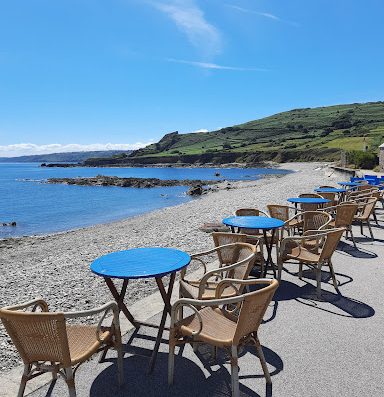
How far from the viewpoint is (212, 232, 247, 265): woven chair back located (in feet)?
16.3

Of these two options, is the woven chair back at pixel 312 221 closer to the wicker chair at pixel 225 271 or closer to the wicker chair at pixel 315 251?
the wicker chair at pixel 315 251

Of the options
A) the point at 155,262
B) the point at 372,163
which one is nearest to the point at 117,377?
the point at 155,262

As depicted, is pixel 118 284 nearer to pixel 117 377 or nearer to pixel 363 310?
pixel 117 377

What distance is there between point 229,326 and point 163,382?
0.78 metres

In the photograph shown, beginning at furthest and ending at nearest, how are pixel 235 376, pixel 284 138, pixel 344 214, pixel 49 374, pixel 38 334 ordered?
pixel 284 138, pixel 344 214, pixel 49 374, pixel 235 376, pixel 38 334

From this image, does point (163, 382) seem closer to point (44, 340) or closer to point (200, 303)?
point (200, 303)

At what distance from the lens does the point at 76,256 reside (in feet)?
32.9

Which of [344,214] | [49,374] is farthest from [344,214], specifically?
[49,374]

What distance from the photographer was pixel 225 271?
427cm

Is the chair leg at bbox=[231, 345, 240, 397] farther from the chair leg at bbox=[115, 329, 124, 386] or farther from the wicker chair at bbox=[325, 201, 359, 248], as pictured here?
the wicker chair at bbox=[325, 201, 359, 248]

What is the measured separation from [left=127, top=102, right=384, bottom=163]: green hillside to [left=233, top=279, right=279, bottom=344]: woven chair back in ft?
281

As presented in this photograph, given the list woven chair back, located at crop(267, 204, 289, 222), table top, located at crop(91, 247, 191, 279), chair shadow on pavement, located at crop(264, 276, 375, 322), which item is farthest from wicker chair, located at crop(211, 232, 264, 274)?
woven chair back, located at crop(267, 204, 289, 222)

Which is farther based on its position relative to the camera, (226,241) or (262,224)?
(262,224)

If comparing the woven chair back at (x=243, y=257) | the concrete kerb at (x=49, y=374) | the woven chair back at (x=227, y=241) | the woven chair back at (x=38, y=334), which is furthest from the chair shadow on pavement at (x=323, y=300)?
the woven chair back at (x=38, y=334)
